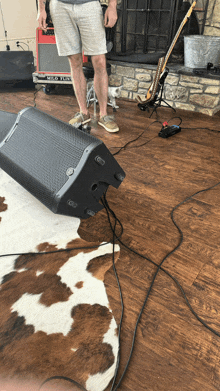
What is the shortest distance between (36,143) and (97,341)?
818 millimetres

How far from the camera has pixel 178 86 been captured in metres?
2.45

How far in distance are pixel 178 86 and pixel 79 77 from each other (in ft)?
2.99

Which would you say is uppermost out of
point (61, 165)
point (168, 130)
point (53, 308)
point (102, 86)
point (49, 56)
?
point (49, 56)

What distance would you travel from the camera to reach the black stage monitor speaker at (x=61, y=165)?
1071 mm

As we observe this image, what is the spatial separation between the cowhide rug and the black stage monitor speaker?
157 millimetres

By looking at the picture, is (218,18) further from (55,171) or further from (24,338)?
(24,338)

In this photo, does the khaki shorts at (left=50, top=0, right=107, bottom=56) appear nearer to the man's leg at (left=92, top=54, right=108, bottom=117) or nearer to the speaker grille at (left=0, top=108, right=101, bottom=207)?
the man's leg at (left=92, top=54, right=108, bottom=117)

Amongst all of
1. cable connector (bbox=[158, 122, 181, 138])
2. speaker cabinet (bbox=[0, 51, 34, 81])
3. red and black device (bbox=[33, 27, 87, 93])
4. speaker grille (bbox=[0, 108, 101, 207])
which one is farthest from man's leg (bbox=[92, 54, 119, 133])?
speaker cabinet (bbox=[0, 51, 34, 81])

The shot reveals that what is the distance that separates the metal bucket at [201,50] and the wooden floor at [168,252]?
2.17ft

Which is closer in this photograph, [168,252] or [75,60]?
[168,252]

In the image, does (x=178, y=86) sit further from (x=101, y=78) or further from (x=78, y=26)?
(x=78, y=26)

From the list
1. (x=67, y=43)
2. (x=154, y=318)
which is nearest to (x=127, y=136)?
(x=67, y=43)

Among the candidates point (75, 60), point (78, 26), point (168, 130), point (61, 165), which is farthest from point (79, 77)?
point (61, 165)

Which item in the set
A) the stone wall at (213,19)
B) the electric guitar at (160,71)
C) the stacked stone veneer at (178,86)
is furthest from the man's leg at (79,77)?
the stone wall at (213,19)
